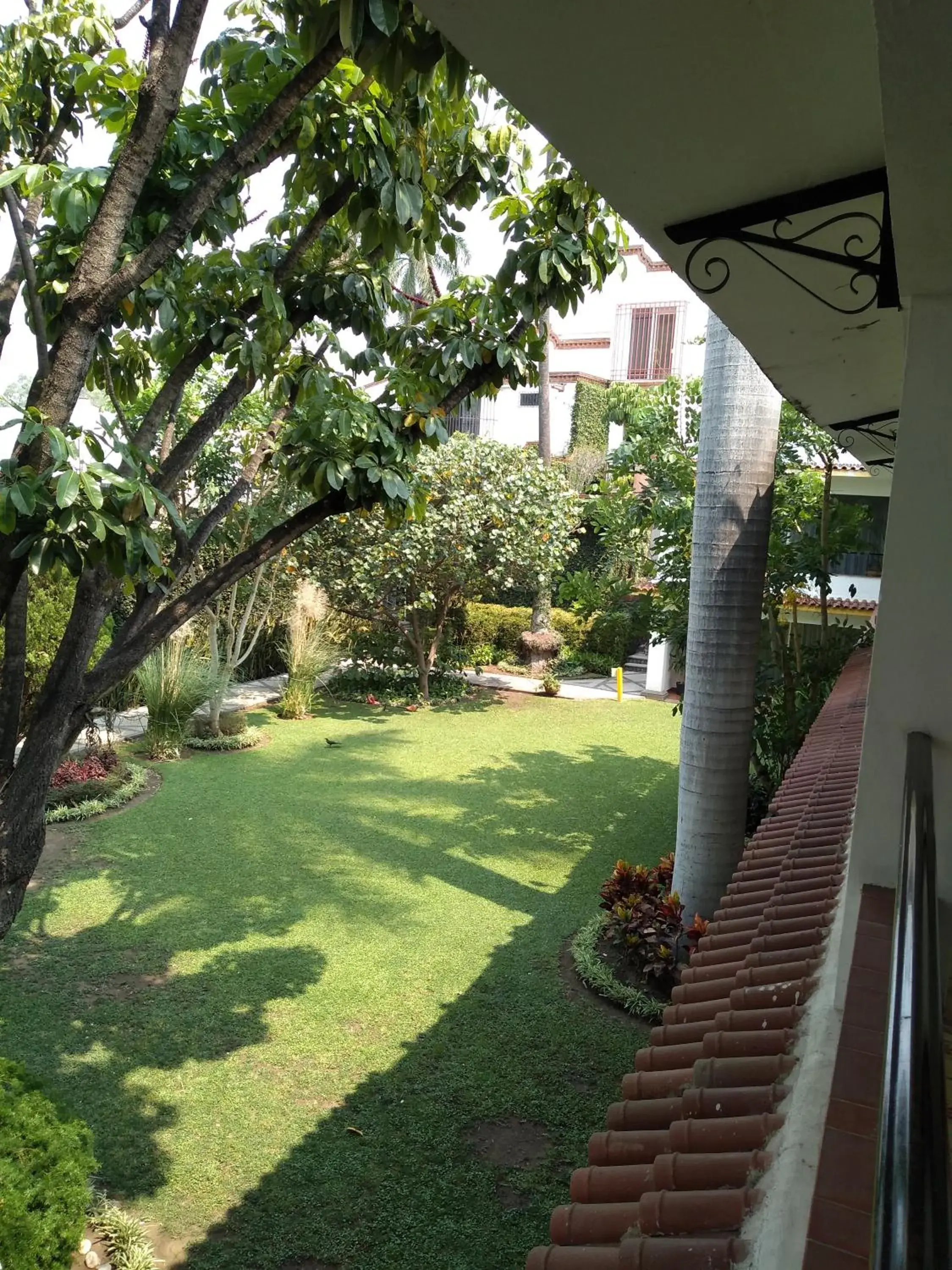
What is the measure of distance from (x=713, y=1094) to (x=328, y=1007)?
4.62 meters

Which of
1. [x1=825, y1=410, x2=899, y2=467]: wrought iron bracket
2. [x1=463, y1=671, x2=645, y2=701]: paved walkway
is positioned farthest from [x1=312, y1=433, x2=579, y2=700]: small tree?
[x1=825, y1=410, x2=899, y2=467]: wrought iron bracket

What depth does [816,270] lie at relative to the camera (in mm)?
2887

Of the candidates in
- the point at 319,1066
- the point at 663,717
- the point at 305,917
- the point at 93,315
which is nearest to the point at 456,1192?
the point at 319,1066

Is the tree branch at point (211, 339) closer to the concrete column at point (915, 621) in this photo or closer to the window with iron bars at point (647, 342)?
the concrete column at point (915, 621)

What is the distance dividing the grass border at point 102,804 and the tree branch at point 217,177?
6892 mm

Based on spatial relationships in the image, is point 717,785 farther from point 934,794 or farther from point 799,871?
point 934,794

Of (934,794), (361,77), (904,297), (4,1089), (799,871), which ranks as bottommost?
(4,1089)

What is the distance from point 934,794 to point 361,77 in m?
3.56

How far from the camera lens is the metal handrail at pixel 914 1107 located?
2.32ft

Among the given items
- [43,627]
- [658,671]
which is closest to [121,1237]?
[43,627]

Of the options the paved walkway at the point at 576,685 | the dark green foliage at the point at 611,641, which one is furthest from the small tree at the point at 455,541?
the dark green foliage at the point at 611,641

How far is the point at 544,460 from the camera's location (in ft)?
64.2

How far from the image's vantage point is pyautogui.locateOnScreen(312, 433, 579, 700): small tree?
1464 centimetres

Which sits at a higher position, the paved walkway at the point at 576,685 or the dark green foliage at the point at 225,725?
the paved walkway at the point at 576,685
